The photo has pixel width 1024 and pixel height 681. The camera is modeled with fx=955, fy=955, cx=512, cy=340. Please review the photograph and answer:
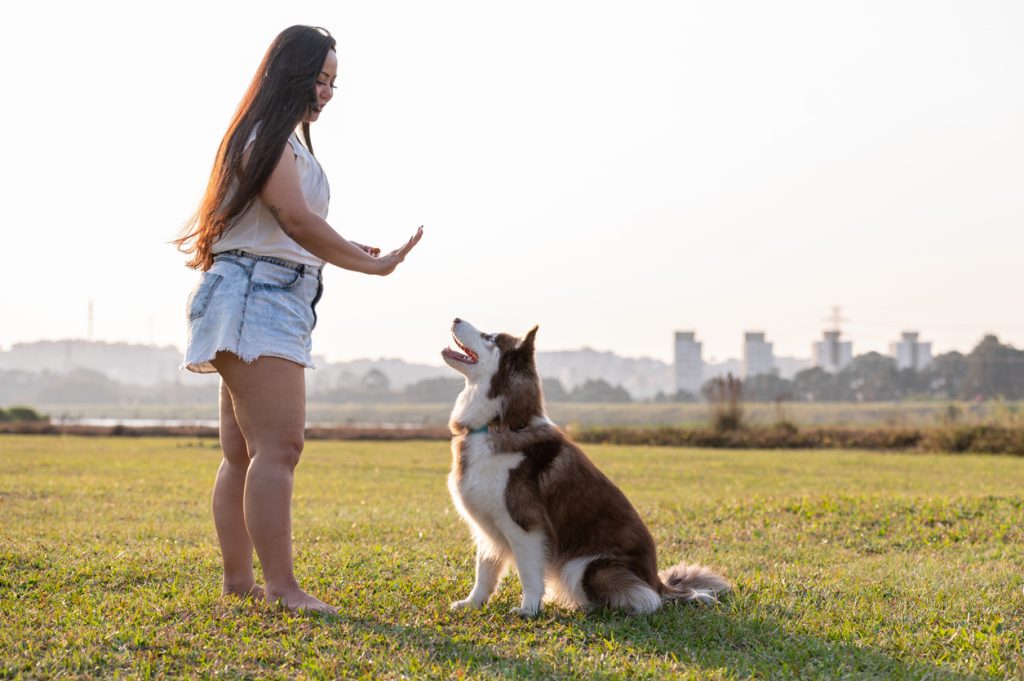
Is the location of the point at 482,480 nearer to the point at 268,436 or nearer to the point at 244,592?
the point at 268,436

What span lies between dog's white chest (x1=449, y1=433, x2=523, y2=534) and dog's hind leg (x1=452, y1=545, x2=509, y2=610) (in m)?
0.15

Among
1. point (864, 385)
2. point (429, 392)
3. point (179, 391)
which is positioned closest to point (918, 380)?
point (864, 385)

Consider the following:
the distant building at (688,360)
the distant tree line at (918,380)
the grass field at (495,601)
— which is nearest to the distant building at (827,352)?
the distant building at (688,360)

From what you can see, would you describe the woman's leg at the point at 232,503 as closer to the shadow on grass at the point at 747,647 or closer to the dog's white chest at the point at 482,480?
the dog's white chest at the point at 482,480

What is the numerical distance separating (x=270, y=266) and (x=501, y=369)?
137 centimetres

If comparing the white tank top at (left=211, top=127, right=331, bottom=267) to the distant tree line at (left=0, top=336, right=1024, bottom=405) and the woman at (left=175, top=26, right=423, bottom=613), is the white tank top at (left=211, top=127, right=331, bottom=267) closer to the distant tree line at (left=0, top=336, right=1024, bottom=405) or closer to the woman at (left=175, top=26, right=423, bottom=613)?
the woman at (left=175, top=26, right=423, bottom=613)

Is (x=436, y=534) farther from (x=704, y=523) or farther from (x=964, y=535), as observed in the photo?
(x=964, y=535)

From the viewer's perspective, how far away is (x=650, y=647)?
14.5 ft

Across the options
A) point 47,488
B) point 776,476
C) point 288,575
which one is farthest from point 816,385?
point 288,575

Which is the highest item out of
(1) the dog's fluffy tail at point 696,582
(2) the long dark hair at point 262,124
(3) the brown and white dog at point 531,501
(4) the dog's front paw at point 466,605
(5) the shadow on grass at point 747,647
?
(2) the long dark hair at point 262,124

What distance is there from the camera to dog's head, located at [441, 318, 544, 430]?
5184mm

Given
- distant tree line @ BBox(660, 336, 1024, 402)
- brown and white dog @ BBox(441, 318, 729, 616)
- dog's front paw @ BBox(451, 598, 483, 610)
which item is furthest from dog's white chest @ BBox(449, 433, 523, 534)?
distant tree line @ BBox(660, 336, 1024, 402)

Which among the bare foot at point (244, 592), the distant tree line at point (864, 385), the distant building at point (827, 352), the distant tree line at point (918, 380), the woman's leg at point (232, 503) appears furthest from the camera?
the distant building at point (827, 352)

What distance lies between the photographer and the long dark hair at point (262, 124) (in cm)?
448
